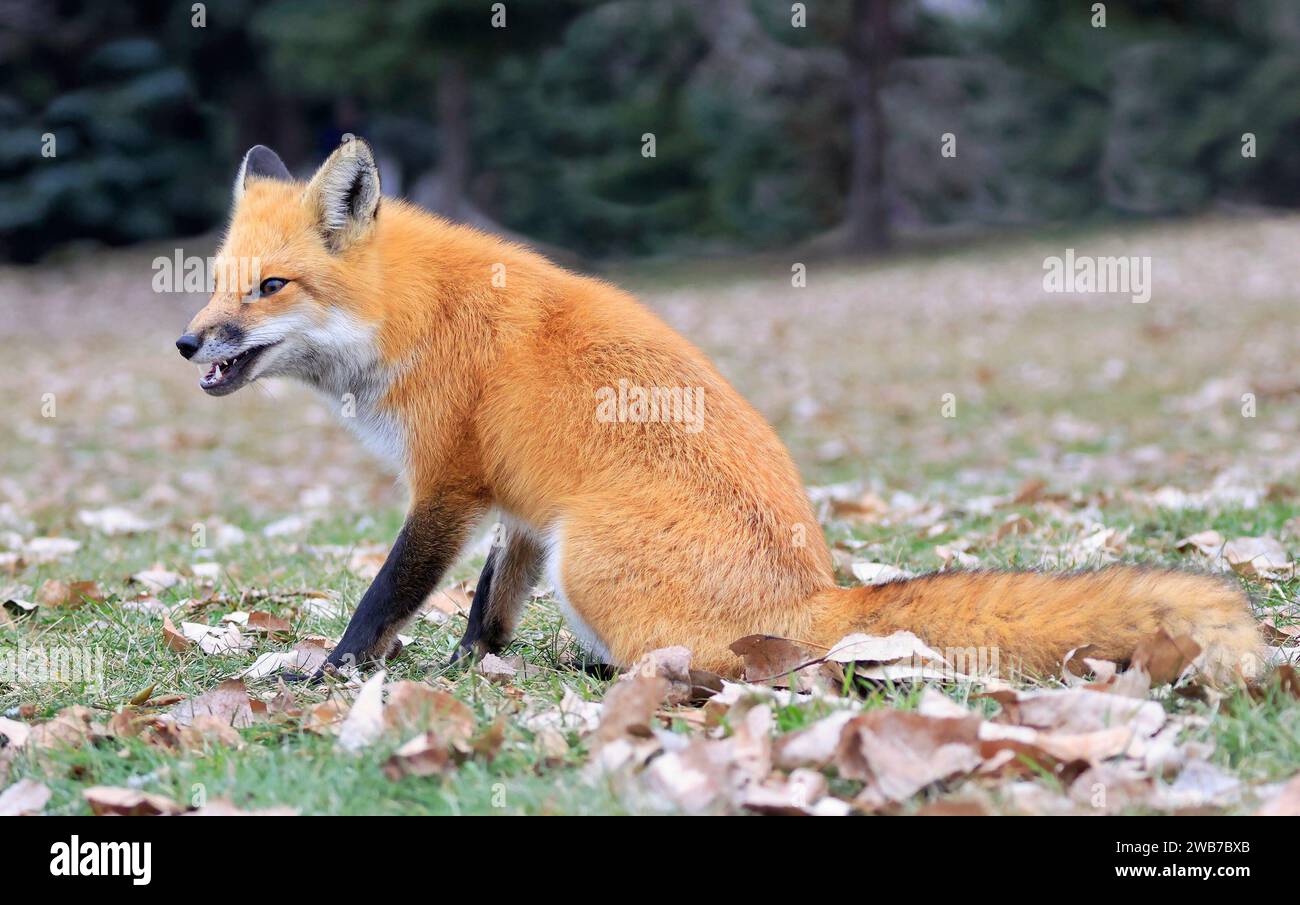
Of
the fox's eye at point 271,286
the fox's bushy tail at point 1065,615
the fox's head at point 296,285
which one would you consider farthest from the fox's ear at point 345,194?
the fox's bushy tail at point 1065,615

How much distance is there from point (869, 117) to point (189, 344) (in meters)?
24.3

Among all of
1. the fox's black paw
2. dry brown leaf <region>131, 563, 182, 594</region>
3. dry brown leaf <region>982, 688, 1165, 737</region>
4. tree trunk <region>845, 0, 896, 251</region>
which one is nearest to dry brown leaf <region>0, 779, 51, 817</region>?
the fox's black paw

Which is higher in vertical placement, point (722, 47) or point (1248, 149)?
point (722, 47)

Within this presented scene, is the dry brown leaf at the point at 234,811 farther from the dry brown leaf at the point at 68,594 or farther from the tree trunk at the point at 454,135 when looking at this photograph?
the tree trunk at the point at 454,135

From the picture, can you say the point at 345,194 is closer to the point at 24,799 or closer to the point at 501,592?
the point at 501,592

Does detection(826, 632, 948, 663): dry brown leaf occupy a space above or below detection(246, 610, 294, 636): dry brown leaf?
above

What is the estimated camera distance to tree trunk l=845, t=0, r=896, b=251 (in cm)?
2636

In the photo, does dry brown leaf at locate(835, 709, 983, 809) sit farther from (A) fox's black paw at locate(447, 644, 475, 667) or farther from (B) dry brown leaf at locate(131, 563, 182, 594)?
(B) dry brown leaf at locate(131, 563, 182, 594)

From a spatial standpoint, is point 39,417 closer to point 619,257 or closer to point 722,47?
point 619,257

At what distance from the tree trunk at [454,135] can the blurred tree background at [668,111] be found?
0.07 m

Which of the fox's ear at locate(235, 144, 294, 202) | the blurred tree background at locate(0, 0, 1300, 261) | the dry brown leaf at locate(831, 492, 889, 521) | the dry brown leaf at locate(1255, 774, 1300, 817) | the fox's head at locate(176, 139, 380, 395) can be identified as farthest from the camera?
the blurred tree background at locate(0, 0, 1300, 261)

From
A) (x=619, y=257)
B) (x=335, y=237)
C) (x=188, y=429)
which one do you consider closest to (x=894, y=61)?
(x=619, y=257)
